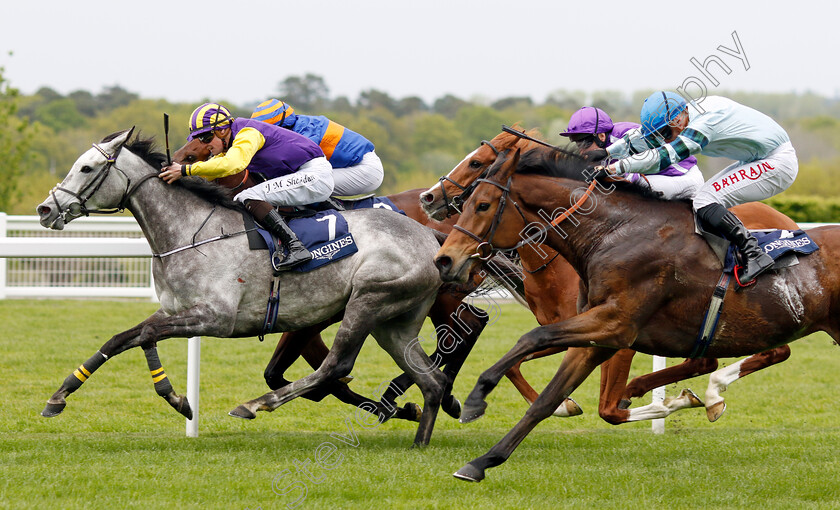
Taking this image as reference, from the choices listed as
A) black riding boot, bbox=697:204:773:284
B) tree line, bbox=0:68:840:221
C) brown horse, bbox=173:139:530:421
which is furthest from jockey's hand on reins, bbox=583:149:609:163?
tree line, bbox=0:68:840:221

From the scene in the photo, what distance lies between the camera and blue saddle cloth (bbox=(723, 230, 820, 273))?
4.79 metres

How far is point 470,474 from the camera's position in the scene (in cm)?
430

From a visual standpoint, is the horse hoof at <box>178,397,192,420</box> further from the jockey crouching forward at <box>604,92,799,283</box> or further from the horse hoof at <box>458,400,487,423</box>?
the jockey crouching forward at <box>604,92,799,283</box>

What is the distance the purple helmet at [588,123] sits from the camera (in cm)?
614

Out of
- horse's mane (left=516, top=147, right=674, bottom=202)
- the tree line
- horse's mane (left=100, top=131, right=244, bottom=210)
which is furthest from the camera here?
the tree line

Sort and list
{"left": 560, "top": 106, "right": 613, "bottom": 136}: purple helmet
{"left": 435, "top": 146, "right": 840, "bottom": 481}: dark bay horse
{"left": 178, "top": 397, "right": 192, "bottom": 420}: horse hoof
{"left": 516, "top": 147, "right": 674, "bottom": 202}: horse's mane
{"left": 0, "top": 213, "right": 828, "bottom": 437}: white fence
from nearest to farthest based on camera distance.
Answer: {"left": 435, "top": 146, "right": 840, "bottom": 481}: dark bay horse → {"left": 516, "top": 147, "right": 674, "bottom": 202}: horse's mane → {"left": 178, "top": 397, "right": 192, "bottom": 420}: horse hoof → {"left": 560, "top": 106, "right": 613, "bottom": 136}: purple helmet → {"left": 0, "top": 213, "right": 828, "bottom": 437}: white fence

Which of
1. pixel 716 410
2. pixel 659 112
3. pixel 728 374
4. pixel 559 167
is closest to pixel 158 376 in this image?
pixel 559 167

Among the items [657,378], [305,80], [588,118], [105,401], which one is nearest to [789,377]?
[657,378]

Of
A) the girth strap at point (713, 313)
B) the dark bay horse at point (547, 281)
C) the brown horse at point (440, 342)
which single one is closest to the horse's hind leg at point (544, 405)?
the girth strap at point (713, 313)

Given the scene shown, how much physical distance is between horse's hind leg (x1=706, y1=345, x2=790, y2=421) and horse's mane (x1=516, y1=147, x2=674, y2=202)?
1.92 meters

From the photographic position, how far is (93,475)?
4.63 metres

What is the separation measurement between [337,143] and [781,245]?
3016 mm

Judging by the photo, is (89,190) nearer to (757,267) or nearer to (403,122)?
(757,267)

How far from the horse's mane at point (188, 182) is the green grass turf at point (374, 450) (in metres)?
1.49
